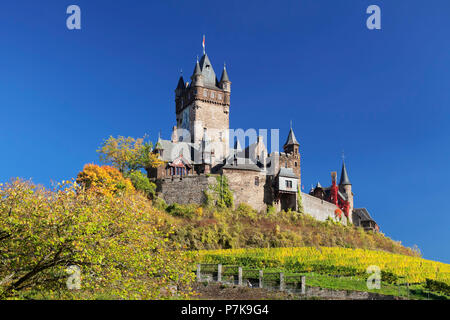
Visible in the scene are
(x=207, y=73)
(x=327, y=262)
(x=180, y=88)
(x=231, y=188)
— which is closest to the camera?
(x=327, y=262)

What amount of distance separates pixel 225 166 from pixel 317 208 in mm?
12308

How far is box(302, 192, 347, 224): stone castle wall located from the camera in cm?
5044

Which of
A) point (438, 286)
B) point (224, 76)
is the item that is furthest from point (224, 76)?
point (438, 286)

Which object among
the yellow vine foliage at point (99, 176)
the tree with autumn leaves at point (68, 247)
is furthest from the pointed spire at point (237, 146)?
the tree with autumn leaves at point (68, 247)

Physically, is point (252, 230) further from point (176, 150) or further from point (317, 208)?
point (176, 150)

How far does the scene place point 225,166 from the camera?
4753cm

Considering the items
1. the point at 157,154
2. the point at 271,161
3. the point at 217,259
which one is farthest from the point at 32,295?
the point at 271,161

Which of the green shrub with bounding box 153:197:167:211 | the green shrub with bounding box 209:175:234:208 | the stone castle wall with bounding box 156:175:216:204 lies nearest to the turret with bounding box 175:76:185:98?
the stone castle wall with bounding box 156:175:216:204

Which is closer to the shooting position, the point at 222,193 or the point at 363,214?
the point at 222,193

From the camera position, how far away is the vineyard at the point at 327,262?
32344 millimetres

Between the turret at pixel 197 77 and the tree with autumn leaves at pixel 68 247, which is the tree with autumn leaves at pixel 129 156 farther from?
the tree with autumn leaves at pixel 68 247

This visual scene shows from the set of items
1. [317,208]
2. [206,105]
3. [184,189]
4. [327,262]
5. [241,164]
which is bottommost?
[327,262]

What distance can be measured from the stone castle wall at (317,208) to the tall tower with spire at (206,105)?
12.9m

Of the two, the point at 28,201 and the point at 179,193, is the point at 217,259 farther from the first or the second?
the point at 28,201
